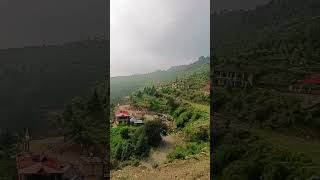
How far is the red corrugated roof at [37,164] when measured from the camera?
755 centimetres

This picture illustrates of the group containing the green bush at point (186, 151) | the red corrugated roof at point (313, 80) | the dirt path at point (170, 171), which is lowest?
the dirt path at point (170, 171)

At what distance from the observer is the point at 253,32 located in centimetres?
994

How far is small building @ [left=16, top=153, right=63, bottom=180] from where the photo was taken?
755cm

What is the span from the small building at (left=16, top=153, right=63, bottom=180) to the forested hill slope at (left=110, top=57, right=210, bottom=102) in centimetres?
264

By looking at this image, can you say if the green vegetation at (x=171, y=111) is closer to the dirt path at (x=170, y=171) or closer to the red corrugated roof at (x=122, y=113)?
the dirt path at (x=170, y=171)

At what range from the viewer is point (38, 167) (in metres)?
7.58

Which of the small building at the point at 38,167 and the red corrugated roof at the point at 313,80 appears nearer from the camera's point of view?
the small building at the point at 38,167

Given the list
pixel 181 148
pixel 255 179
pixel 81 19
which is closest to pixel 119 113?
pixel 181 148

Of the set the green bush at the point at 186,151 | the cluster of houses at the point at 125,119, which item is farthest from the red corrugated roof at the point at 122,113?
the green bush at the point at 186,151

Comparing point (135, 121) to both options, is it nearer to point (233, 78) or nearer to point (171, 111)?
point (171, 111)

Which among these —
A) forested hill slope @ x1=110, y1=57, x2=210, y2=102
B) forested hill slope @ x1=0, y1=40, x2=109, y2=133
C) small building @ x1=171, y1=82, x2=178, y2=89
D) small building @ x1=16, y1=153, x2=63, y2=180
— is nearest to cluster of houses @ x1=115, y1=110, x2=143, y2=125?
forested hill slope @ x1=110, y1=57, x2=210, y2=102

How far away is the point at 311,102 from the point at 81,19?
451cm

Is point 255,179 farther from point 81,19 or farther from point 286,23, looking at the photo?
point 81,19

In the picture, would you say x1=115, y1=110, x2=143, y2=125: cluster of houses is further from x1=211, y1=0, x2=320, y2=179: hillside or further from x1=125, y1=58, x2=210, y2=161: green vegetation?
x1=211, y1=0, x2=320, y2=179: hillside
